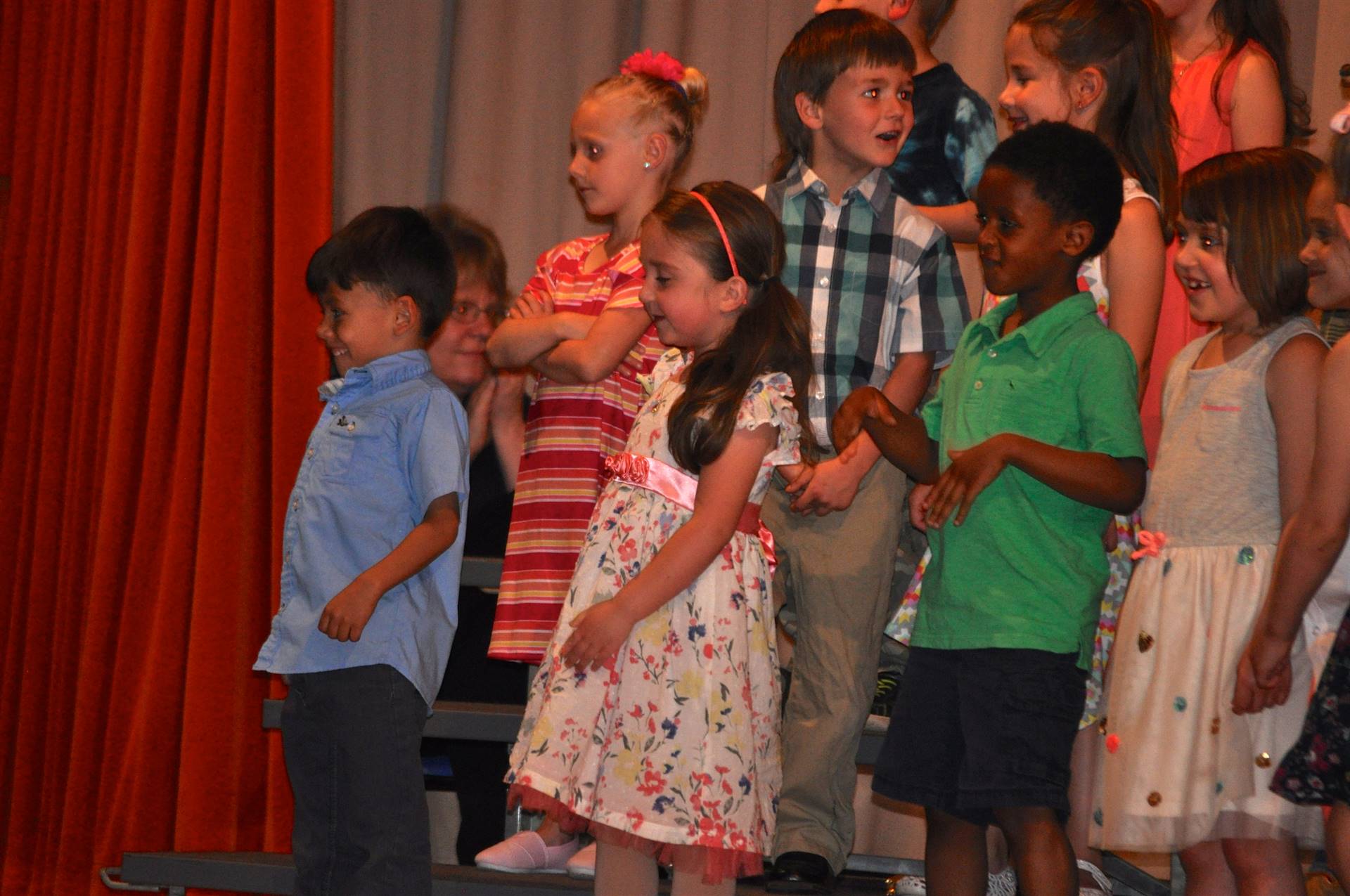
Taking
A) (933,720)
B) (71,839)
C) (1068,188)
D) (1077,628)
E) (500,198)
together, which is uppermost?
(500,198)

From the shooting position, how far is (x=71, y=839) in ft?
11.5

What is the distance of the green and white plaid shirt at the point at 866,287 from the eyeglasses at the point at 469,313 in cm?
87

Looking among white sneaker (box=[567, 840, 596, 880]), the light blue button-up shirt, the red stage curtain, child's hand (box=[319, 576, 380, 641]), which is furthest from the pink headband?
the red stage curtain

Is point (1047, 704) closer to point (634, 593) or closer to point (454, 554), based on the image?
point (634, 593)

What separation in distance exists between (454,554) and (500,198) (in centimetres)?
163

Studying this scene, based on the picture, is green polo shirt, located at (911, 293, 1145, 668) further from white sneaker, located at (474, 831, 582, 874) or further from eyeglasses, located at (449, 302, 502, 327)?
eyeglasses, located at (449, 302, 502, 327)

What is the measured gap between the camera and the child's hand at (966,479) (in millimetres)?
1828

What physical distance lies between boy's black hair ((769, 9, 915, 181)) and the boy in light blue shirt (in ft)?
2.19

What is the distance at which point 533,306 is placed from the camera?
8.39 ft

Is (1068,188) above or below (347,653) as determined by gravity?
above

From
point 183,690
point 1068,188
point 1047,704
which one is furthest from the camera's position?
point 183,690

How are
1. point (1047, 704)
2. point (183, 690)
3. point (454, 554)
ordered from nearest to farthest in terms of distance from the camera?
point (1047, 704) < point (454, 554) < point (183, 690)

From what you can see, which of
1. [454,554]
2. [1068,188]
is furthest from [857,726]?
[1068,188]

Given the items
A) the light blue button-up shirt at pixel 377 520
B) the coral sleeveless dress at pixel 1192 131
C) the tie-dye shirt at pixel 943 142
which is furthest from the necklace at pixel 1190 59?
the light blue button-up shirt at pixel 377 520
